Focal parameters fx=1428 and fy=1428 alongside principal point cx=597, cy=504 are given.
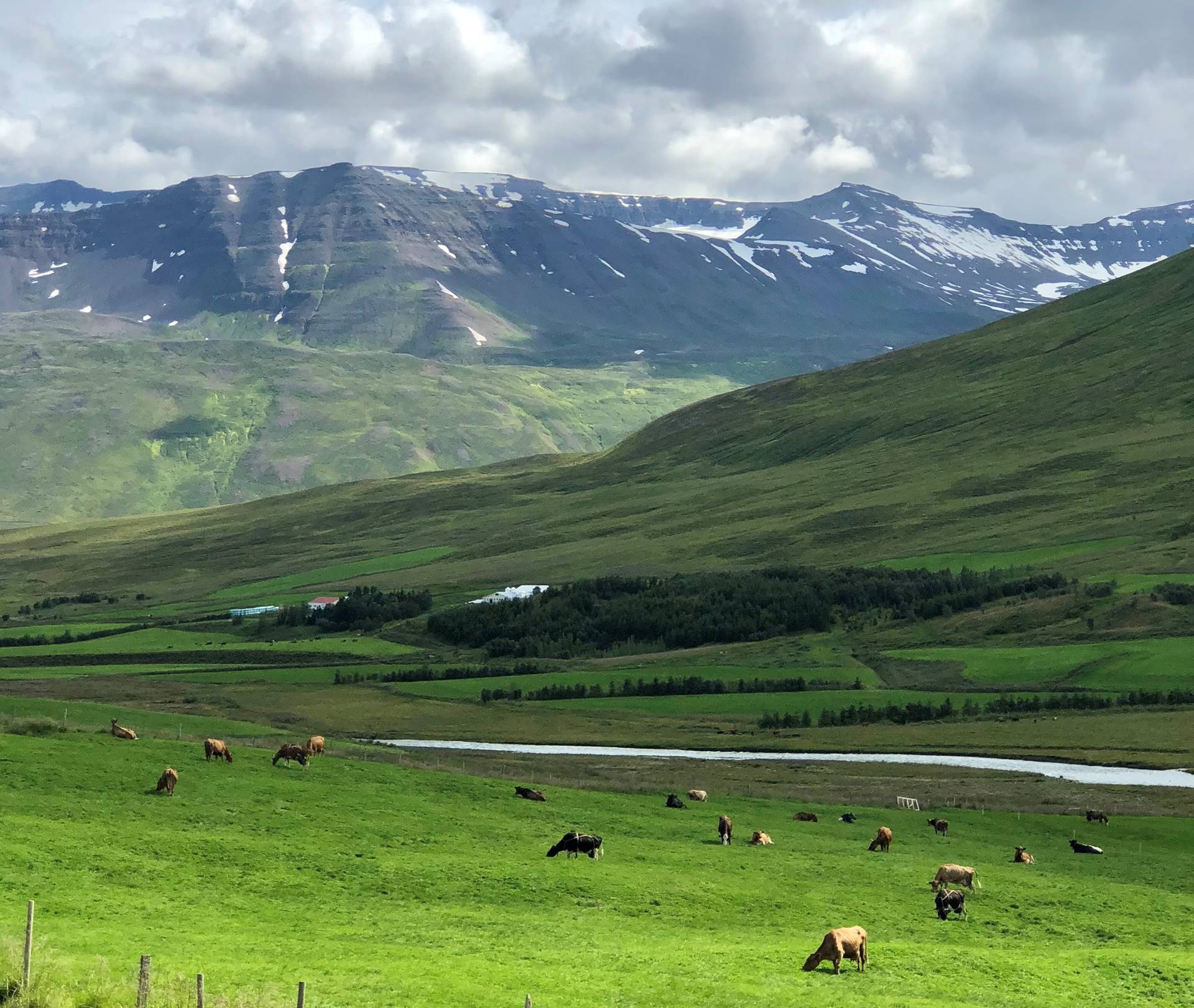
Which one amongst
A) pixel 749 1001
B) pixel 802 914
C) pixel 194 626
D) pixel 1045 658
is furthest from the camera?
pixel 194 626

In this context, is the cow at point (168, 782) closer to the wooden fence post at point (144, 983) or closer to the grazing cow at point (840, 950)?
the grazing cow at point (840, 950)

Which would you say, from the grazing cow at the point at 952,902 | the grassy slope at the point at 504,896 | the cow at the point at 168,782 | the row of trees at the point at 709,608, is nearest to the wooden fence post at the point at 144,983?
the grassy slope at the point at 504,896

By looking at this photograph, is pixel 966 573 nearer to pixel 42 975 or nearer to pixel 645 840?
pixel 645 840

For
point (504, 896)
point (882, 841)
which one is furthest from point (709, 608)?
point (504, 896)

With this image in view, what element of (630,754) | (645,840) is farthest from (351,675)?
(645,840)

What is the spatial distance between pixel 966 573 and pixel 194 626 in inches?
4015

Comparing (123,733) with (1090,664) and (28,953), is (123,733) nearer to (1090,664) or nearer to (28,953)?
(28,953)

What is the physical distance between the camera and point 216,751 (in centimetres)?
5922

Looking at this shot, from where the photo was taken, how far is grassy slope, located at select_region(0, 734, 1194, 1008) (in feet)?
105

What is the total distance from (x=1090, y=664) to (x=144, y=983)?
121m

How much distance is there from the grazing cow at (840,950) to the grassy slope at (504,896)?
2.48 ft

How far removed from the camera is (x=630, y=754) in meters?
103

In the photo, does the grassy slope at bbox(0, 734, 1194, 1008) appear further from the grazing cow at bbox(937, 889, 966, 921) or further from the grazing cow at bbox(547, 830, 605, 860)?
the grazing cow at bbox(547, 830, 605, 860)

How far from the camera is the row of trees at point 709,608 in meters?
168
